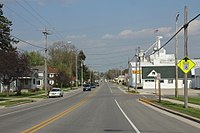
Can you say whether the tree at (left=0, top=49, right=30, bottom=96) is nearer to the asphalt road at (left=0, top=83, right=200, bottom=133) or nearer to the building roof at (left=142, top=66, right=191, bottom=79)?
the asphalt road at (left=0, top=83, right=200, bottom=133)

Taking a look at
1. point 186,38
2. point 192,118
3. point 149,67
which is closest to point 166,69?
point 149,67

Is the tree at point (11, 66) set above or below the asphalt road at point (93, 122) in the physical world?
above

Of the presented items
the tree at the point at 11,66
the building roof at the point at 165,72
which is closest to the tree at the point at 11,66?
the tree at the point at 11,66

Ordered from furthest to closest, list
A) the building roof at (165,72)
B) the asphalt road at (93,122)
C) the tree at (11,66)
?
the building roof at (165,72)
the tree at (11,66)
the asphalt road at (93,122)

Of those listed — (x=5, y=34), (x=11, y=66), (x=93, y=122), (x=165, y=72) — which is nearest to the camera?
(x=93, y=122)

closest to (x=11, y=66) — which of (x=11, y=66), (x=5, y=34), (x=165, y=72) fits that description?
Answer: (x=11, y=66)

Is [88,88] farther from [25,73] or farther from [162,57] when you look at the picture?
[162,57]

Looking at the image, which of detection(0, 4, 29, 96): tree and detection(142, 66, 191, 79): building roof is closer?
detection(0, 4, 29, 96): tree

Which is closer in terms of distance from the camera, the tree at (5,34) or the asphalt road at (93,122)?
the asphalt road at (93,122)

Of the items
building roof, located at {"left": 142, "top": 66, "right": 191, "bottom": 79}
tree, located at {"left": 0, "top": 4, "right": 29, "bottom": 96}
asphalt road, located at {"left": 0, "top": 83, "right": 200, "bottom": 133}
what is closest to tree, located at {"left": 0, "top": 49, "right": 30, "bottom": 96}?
tree, located at {"left": 0, "top": 4, "right": 29, "bottom": 96}

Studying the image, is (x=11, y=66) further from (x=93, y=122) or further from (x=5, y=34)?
(x=93, y=122)

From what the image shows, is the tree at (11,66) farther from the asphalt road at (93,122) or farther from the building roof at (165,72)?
the building roof at (165,72)

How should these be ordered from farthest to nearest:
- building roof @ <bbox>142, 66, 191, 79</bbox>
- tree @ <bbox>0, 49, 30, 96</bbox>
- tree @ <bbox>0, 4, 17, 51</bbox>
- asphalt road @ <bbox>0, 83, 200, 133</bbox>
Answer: building roof @ <bbox>142, 66, 191, 79</bbox> → tree @ <bbox>0, 4, 17, 51</bbox> → tree @ <bbox>0, 49, 30, 96</bbox> → asphalt road @ <bbox>0, 83, 200, 133</bbox>

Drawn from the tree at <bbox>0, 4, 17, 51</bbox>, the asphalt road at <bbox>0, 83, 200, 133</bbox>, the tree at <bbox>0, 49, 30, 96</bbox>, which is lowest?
the asphalt road at <bbox>0, 83, 200, 133</bbox>
